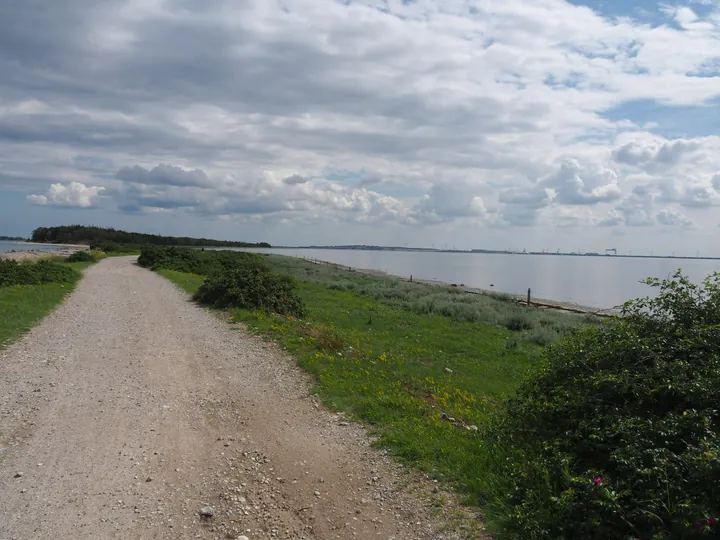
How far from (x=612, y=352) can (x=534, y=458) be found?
4.24 feet

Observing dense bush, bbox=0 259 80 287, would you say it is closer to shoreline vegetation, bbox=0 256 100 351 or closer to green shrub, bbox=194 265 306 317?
shoreline vegetation, bbox=0 256 100 351

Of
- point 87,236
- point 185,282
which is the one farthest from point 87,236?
point 185,282

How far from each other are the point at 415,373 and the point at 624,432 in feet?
21.3

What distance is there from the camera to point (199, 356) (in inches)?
406

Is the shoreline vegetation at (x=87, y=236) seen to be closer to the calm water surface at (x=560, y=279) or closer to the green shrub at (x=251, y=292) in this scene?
the calm water surface at (x=560, y=279)

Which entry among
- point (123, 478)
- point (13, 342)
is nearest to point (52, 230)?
point (13, 342)

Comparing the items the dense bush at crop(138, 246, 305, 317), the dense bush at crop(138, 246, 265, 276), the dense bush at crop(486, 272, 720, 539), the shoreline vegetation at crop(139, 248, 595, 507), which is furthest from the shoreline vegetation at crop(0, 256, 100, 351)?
the dense bush at crop(486, 272, 720, 539)

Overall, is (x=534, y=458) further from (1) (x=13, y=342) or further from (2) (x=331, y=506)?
(1) (x=13, y=342)

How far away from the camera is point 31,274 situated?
2169cm

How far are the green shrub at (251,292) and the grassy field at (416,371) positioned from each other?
0.78 m

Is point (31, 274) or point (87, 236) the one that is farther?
point (87, 236)

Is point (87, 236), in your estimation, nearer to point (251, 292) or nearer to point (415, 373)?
point (251, 292)

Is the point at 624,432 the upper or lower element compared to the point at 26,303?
upper

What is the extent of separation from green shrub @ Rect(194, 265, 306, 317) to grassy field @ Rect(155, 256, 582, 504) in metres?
0.78
